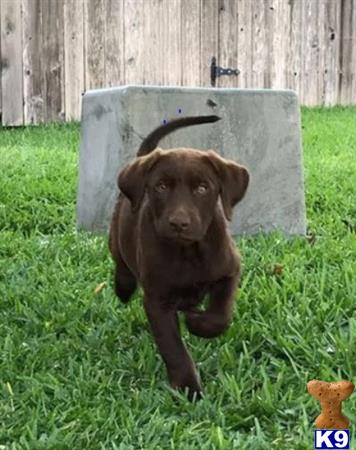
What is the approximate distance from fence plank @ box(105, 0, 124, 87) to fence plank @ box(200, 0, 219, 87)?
3.75 feet

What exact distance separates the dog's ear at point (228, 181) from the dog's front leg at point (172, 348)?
0.40 m

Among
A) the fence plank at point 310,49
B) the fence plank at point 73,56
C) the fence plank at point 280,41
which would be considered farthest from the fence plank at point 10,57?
the fence plank at point 310,49

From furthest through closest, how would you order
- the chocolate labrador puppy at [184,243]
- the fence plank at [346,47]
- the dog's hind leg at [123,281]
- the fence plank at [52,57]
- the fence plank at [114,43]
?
the fence plank at [346,47], the fence plank at [114,43], the fence plank at [52,57], the dog's hind leg at [123,281], the chocolate labrador puppy at [184,243]

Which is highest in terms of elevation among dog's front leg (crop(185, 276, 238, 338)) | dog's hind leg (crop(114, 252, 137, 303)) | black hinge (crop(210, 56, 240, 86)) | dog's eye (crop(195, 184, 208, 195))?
dog's eye (crop(195, 184, 208, 195))

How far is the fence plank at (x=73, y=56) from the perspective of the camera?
10312mm

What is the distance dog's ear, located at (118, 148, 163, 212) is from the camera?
336cm

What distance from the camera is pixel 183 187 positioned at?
3.24 meters

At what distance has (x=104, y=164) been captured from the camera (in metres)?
5.55

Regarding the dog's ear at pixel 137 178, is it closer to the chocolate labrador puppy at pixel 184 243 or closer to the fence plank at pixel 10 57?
the chocolate labrador puppy at pixel 184 243

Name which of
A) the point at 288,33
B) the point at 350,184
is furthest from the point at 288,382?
the point at 288,33

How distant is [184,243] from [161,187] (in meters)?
0.21

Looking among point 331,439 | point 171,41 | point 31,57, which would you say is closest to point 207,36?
point 171,41

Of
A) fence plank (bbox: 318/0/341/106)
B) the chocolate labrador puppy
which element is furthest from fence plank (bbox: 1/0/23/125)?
the chocolate labrador puppy

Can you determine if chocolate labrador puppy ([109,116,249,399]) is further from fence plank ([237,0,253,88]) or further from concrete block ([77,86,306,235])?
fence plank ([237,0,253,88])
